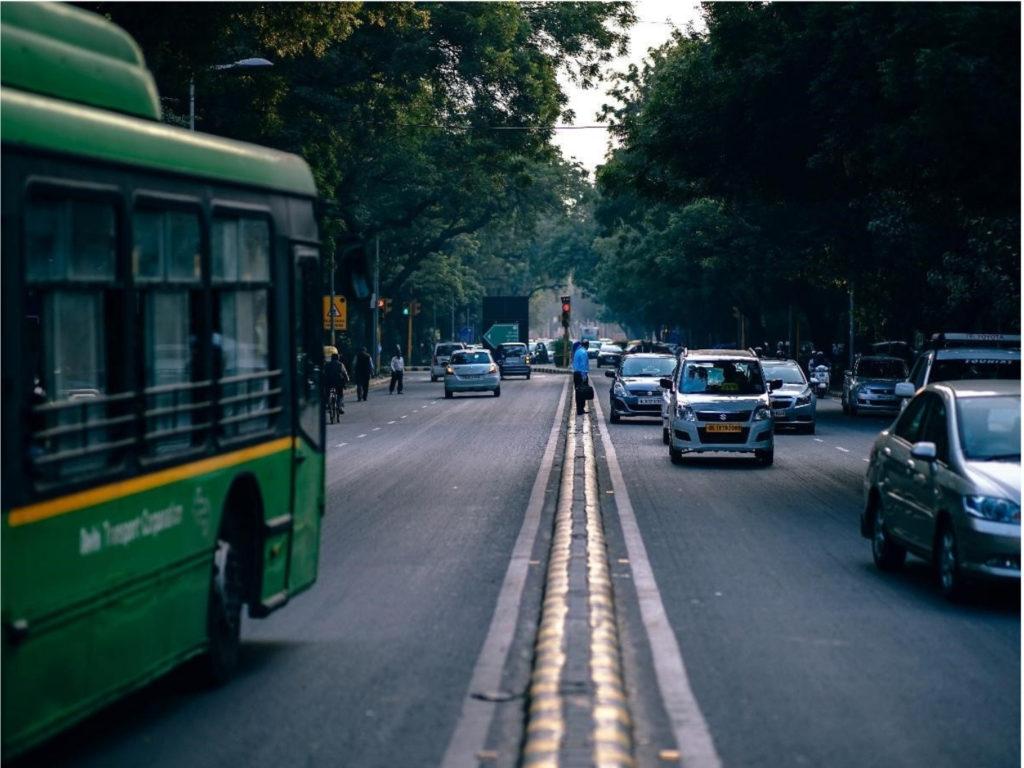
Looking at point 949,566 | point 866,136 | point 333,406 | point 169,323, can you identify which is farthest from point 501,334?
point 169,323

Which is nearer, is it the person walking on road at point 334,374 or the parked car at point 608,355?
the person walking on road at point 334,374

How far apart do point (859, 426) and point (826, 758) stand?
3280 centimetres

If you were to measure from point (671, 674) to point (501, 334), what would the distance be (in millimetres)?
81994

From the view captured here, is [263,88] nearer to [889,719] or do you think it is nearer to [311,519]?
[311,519]

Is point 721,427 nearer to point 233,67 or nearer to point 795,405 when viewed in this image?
point 795,405

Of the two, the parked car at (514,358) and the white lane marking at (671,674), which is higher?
the white lane marking at (671,674)

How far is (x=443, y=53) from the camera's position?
4653 centimetres

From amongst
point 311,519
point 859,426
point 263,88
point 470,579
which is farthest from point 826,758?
point 859,426

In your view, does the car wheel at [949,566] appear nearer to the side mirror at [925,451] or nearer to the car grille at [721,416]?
the side mirror at [925,451]

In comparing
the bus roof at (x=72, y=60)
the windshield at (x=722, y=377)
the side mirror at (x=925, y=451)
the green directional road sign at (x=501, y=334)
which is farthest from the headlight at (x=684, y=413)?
the green directional road sign at (x=501, y=334)

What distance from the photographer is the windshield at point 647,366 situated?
39.7 m

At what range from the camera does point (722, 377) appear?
2714 centimetres

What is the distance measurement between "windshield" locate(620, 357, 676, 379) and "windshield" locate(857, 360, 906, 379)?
619cm

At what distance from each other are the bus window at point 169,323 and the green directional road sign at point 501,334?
8196 centimetres
